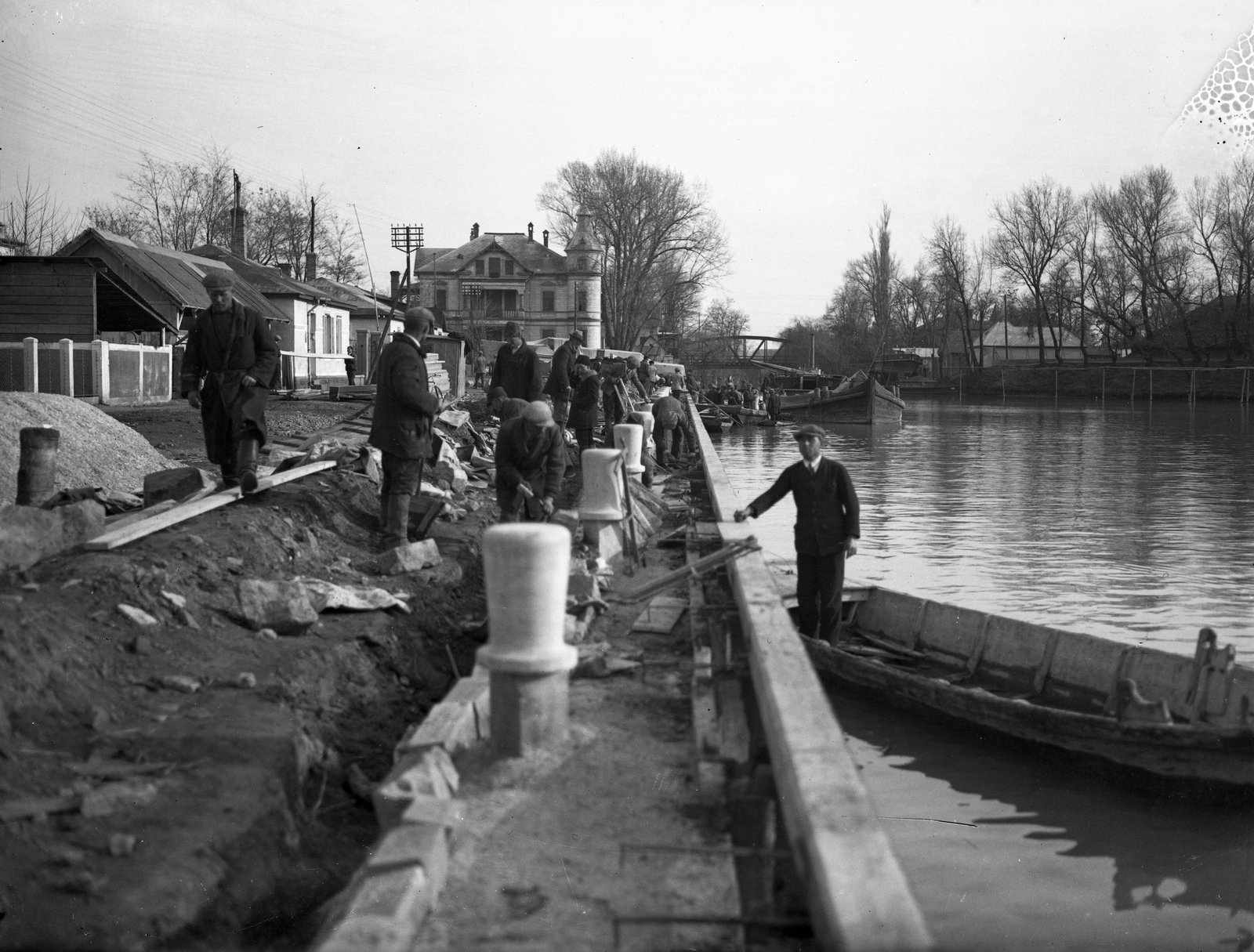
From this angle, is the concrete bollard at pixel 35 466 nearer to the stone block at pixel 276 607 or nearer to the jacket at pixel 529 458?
the stone block at pixel 276 607

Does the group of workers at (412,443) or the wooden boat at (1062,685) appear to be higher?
the group of workers at (412,443)

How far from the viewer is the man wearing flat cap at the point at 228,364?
10148 mm

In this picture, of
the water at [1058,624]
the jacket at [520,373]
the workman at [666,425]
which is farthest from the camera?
the workman at [666,425]

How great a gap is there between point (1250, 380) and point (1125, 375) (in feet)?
41.5

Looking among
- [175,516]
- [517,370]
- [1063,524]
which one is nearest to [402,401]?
[175,516]

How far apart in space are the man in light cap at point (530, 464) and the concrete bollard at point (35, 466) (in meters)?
3.58

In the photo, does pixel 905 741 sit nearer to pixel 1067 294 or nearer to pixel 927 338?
pixel 1067 294

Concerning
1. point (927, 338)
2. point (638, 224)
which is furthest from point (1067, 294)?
point (927, 338)

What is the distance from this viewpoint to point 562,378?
757 inches

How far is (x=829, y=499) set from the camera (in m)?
10.8

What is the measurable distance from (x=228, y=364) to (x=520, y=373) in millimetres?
5038

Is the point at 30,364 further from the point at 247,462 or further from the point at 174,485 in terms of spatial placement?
the point at 247,462

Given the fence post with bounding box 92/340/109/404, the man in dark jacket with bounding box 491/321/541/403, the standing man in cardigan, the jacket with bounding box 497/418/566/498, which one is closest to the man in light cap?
the jacket with bounding box 497/418/566/498

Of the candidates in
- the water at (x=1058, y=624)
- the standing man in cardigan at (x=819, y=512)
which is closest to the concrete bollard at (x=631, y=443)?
the water at (x=1058, y=624)
